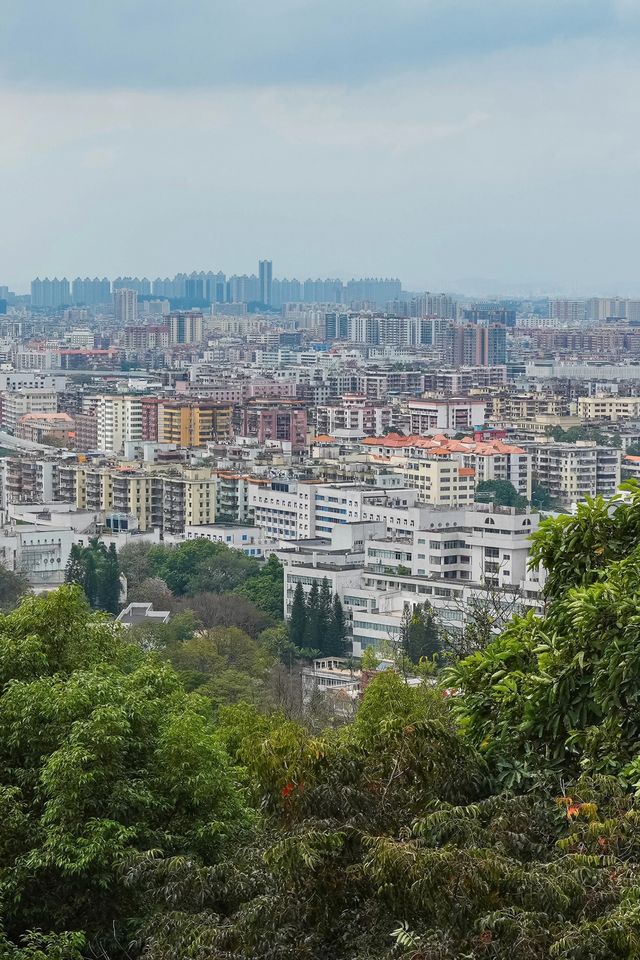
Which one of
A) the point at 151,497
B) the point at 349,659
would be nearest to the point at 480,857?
the point at 349,659

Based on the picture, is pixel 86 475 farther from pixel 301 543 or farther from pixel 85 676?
pixel 85 676


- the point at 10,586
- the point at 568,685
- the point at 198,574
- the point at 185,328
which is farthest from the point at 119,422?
the point at 185,328

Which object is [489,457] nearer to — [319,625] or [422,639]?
[319,625]

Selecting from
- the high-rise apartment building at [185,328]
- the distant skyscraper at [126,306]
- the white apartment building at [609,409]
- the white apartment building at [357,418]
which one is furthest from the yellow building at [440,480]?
the distant skyscraper at [126,306]

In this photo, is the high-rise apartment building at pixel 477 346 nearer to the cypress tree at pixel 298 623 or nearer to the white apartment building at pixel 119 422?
the white apartment building at pixel 119 422

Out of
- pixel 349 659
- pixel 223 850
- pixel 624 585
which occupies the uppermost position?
pixel 624 585

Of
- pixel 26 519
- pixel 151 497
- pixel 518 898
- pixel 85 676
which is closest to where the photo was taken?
pixel 518 898
